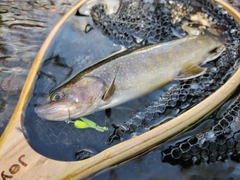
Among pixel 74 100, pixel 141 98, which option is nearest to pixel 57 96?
pixel 74 100

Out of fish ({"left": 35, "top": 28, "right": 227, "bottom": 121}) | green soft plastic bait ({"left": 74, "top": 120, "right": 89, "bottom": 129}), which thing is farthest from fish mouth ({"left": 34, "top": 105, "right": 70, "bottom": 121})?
green soft plastic bait ({"left": 74, "top": 120, "right": 89, "bottom": 129})

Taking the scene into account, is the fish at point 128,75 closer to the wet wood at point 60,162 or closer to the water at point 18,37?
the wet wood at point 60,162

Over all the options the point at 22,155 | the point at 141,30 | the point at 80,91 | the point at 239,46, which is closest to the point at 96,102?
the point at 80,91

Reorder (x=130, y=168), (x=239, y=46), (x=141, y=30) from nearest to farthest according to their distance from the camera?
(x=130, y=168), (x=239, y=46), (x=141, y=30)

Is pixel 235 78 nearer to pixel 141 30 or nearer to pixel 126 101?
pixel 126 101

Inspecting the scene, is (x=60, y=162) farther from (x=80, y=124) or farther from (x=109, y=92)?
(x=109, y=92)

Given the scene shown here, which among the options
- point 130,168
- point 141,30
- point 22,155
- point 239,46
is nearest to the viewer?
point 22,155

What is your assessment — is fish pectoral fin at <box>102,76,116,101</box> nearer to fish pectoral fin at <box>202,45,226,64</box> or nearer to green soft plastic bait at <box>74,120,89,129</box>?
green soft plastic bait at <box>74,120,89,129</box>

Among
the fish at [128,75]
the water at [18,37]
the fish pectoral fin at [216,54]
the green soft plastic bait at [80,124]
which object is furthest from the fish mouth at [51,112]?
the fish pectoral fin at [216,54]
